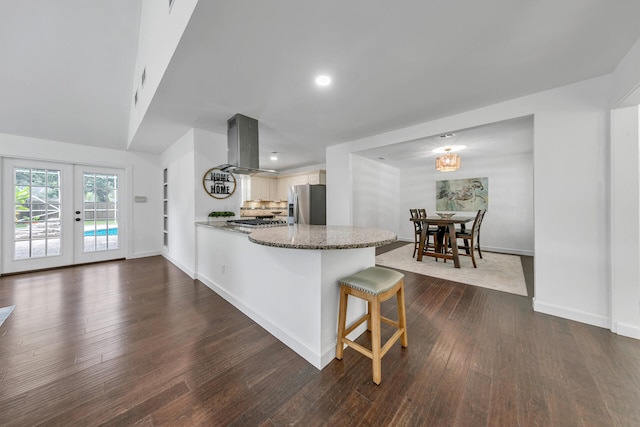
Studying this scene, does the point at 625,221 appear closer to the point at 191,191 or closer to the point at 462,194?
the point at 462,194

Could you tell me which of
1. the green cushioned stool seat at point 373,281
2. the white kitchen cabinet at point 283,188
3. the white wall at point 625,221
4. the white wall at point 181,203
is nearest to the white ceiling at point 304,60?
the white wall at point 181,203

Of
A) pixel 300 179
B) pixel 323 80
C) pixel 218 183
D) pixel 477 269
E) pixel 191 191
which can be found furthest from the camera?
pixel 300 179

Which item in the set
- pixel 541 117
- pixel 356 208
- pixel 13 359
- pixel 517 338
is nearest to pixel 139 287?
pixel 13 359

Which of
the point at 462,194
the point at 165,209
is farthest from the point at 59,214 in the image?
the point at 462,194

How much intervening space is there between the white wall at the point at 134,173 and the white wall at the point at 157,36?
78.7 inches

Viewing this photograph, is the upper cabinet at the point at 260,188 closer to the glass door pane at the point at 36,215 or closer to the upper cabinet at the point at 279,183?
the upper cabinet at the point at 279,183

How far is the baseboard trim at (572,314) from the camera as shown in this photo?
2.03 m

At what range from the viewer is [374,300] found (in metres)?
1.42

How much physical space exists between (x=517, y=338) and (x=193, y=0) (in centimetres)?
341

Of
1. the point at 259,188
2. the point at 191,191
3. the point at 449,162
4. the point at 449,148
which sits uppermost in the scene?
the point at 449,148

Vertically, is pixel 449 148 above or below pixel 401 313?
above

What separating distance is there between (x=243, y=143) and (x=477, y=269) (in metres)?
4.25

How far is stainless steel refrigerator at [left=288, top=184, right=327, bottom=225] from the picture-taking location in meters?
4.88

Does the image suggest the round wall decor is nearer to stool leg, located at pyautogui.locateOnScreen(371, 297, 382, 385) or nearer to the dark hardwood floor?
the dark hardwood floor
